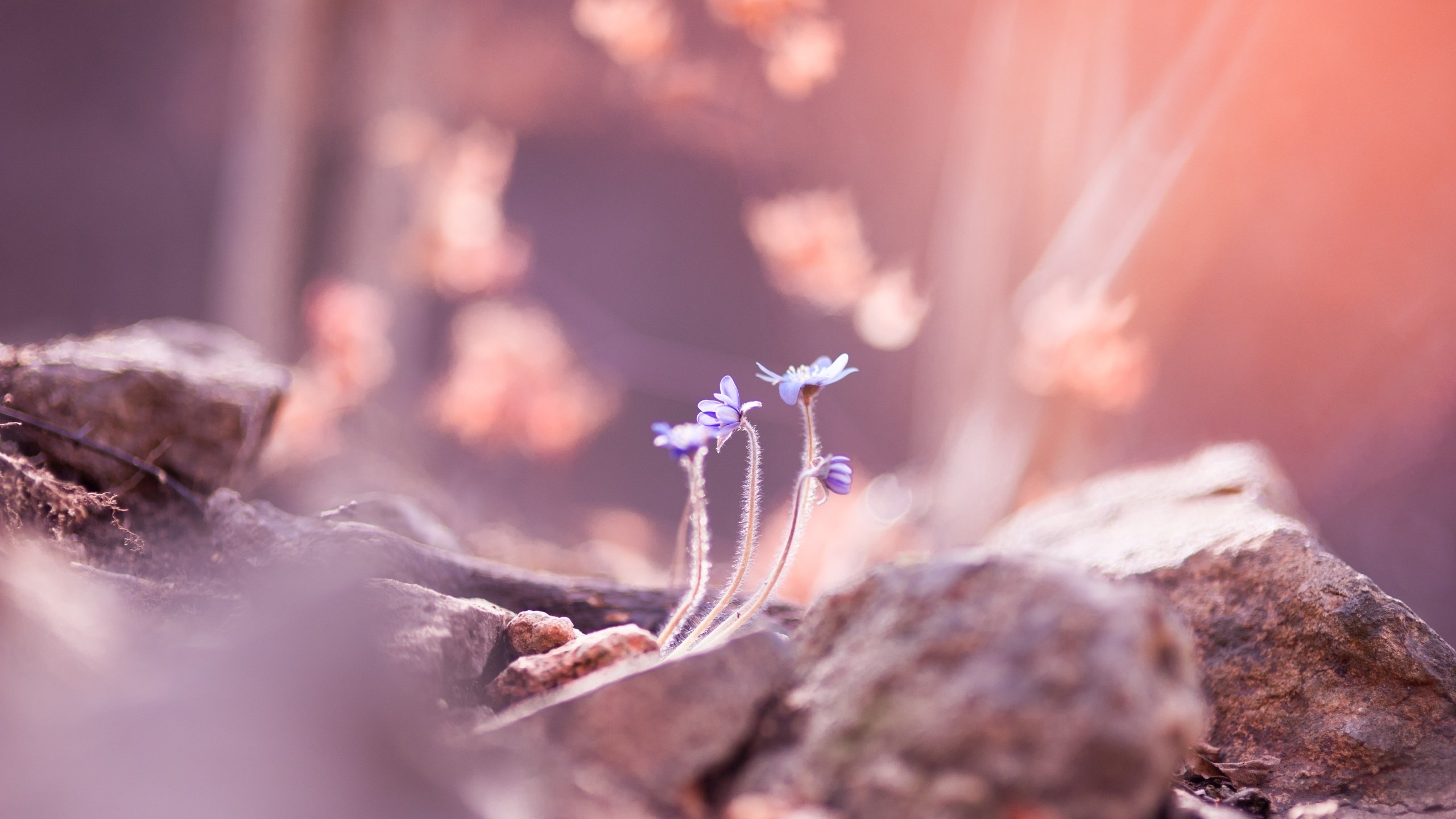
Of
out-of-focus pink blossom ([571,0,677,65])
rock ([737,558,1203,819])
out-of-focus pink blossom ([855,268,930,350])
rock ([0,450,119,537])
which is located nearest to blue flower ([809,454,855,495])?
rock ([737,558,1203,819])

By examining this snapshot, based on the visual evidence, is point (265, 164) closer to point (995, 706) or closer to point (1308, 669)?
point (995, 706)

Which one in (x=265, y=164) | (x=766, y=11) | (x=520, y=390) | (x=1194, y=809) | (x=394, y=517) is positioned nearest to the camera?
(x=1194, y=809)

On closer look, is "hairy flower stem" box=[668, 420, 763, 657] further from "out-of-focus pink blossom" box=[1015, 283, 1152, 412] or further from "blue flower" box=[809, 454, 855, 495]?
"out-of-focus pink blossom" box=[1015, 283, 1152, 412]

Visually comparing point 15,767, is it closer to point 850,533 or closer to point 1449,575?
point 850,533

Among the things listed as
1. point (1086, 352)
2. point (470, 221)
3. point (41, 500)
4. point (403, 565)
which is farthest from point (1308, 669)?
point (470, 221)

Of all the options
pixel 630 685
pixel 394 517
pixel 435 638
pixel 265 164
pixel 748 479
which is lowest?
pixel 630 685

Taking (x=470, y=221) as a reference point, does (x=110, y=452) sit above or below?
below

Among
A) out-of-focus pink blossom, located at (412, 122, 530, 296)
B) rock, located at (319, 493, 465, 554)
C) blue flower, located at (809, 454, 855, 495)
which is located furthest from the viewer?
out-of-focus pink blossom, located at (412, 122, 530, 296)

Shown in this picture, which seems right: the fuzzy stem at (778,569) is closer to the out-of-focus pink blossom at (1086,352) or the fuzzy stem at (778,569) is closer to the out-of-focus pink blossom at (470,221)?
the out-of-focus pink blossom at (1086,352)
